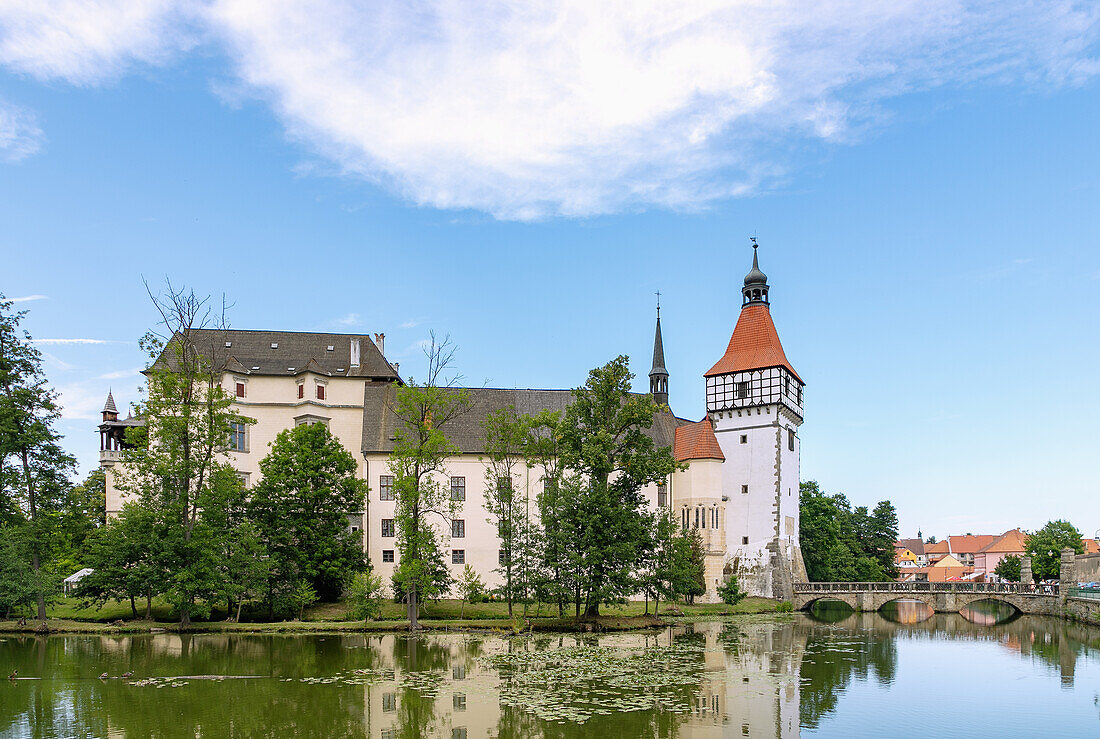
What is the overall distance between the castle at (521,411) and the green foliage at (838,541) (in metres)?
7.28

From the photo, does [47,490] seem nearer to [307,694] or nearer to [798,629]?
[307,694]

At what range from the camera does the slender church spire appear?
5950 cm

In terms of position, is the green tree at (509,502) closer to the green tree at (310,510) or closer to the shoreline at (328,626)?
the shoreline at (328,626)

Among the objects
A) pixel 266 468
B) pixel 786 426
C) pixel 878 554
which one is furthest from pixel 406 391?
pixel 878 554

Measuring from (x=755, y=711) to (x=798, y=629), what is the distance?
22283 millimetres

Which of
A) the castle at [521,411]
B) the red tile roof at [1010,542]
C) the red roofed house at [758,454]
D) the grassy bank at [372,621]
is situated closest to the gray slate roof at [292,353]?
the castle at [521,411]

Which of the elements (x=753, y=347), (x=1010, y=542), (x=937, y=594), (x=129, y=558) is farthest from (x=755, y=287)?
(x=1010, y=542)

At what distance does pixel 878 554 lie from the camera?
73625 millimetres

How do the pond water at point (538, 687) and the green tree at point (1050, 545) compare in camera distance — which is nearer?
the pond water at point (538, 687)

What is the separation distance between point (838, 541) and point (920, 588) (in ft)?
31.0

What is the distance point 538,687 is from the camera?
63.9ft

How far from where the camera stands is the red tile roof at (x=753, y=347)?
176ft

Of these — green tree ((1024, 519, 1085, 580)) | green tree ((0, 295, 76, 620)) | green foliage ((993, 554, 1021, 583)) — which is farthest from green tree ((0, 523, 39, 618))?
green foliage ((993, 554, 1021, 583))

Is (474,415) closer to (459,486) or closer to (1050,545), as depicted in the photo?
(459,486)
